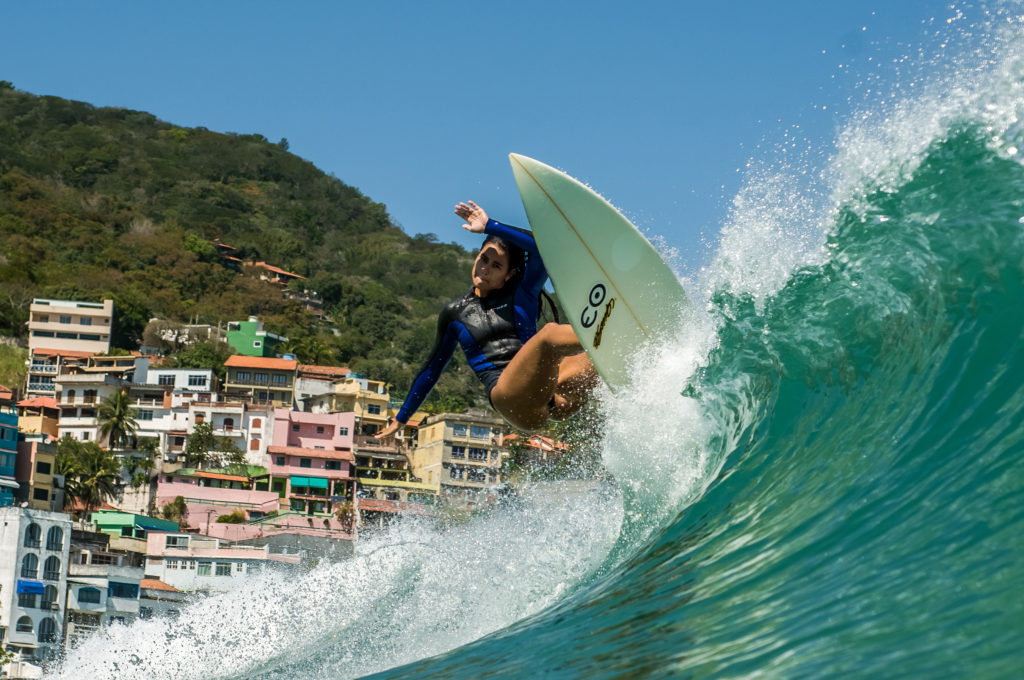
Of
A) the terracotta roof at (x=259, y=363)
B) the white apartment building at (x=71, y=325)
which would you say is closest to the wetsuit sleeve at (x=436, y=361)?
the terracotta roof at (x=259, y=363)

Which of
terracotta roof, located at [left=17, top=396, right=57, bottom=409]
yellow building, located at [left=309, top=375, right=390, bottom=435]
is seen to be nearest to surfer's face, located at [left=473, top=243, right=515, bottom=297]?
yellow building, located at [left=309, top=375, right=390, bottom=435]

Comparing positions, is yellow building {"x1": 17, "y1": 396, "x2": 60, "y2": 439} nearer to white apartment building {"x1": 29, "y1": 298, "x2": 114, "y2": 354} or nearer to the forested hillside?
white apartment building {"x1": 29, "y1": 298, "x2": 114, "y2": 354}

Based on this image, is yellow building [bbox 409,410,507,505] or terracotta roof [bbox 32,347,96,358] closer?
yellow building [bbox 409,410,507,505]

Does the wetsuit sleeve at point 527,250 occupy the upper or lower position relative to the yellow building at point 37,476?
upper

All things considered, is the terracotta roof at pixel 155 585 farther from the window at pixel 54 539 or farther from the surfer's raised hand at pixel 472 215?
the surfer's raised hand at pixel 472 215

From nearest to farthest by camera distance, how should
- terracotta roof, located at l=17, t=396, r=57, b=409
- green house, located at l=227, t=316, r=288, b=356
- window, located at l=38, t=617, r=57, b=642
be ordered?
window, located at l=38, t=617, r=57, b=642
terracotta roof, located at l=17, t=396, r=57, b=409
green house, located at l=227, t=316, r=288, b=356

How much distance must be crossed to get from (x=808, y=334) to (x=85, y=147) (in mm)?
139182

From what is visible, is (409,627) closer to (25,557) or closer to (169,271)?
(25,557)

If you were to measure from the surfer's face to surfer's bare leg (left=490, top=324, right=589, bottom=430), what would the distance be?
62 cm

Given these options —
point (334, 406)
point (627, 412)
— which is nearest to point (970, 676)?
point (627, 412)

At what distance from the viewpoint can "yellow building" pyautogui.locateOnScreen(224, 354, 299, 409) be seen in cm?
7806

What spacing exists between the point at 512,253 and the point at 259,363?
73447mm

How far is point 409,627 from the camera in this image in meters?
7.24

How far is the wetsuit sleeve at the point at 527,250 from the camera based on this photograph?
734cm
